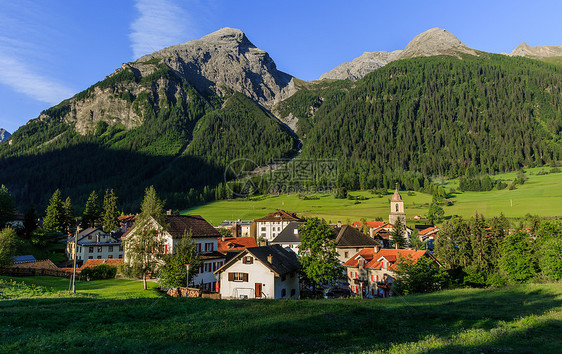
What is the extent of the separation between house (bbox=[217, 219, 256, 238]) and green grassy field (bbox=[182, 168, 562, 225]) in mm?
6670

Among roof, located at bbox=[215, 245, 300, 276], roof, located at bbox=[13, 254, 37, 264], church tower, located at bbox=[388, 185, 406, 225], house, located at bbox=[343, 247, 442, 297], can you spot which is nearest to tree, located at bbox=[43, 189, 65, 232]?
roof, located at bbox=[13, 254, 37, 264]

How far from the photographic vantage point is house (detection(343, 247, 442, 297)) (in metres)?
58.5

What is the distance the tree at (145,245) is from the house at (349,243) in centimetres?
4463

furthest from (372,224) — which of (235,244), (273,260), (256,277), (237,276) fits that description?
(237,276)

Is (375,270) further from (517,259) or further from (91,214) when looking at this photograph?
(91,214)

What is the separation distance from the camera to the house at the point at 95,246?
8181 cm

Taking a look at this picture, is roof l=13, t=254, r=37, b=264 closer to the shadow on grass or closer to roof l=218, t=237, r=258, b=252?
roof l=218, t=237, r=258, b=252

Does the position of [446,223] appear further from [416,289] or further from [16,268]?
[16,268]

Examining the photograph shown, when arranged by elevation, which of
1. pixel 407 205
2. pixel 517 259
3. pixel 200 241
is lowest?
pixel 517 259

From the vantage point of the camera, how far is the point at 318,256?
47969mm

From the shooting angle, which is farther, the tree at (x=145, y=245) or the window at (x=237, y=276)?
the window at (x=237, y=276)

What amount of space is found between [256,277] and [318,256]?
916cm

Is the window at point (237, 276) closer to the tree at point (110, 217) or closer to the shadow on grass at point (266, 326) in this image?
the shadow on grass at point (266, 326)

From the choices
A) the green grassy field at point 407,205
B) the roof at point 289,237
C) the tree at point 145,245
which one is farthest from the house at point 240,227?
the tree at point 145,245
